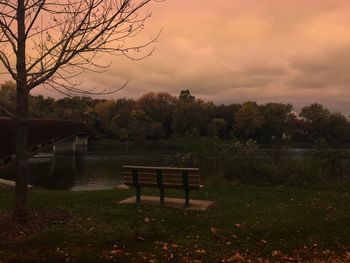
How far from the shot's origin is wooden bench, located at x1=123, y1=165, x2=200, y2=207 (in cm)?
909

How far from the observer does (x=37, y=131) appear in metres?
32.6

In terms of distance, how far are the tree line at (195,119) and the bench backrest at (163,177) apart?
8430 cm

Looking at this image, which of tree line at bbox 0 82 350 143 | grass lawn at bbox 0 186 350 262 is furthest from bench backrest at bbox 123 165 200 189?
tree line at bbox 0 82 350 143

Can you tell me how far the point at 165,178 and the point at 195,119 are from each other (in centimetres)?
9099

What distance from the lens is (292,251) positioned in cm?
625

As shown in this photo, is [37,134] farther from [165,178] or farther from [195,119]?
[195,119]

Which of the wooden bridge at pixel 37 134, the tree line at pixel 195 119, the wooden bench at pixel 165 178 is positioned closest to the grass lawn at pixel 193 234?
the wooden bench at pixel 165 178

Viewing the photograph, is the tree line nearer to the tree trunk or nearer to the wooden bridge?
the wooden bridge

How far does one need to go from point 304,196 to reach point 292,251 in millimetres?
5401

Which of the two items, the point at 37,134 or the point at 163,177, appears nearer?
the point at 163,177

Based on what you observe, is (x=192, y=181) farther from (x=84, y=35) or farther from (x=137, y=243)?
(x=84, y=35)

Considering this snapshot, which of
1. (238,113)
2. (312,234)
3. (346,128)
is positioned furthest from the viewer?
(238,113)

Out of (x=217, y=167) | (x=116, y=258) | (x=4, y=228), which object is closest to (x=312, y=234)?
(x=116, y=258)

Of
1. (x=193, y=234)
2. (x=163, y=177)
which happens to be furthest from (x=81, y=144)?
(x=193, y=234)
